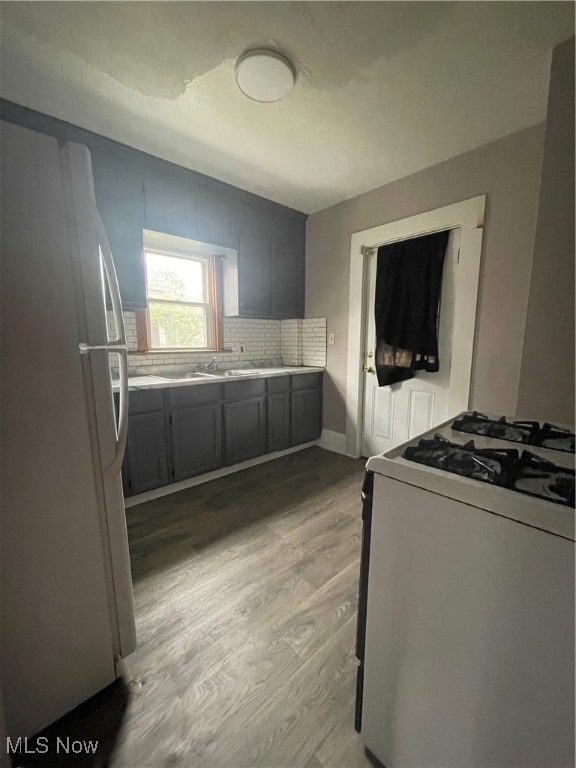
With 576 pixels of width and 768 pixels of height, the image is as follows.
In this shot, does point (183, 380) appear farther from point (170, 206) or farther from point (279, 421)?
point (170, 206)

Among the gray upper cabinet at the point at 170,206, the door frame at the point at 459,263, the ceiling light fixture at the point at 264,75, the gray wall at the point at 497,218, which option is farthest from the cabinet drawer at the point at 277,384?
the ceiling light fixture at the point at 264,75

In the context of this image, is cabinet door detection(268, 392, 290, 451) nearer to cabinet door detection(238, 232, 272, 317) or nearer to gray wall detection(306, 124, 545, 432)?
cabinet door detection(238, 232, 272, 317)

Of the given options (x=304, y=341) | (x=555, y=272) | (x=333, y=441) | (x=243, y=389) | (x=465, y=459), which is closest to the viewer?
(x=465, y=459)

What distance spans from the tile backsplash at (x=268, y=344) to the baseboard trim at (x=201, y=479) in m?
1.02

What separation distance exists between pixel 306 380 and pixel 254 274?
1202 mm

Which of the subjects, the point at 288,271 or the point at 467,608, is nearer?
the point at 467,608

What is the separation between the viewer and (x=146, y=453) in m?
2.28

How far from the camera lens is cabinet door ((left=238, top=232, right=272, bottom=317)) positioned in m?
2.99

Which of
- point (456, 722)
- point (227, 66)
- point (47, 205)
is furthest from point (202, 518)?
point (227, 66)

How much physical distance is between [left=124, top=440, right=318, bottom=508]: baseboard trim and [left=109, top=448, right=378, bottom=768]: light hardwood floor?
79 mm

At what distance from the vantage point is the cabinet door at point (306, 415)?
10.8 feet

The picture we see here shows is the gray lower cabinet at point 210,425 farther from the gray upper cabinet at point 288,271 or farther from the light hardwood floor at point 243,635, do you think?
the gray upper cabinet at point 288,271

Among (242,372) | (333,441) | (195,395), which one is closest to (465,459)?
(195,395)

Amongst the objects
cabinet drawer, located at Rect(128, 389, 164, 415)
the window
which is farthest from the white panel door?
cabinet drawer, located at Rect(128, 389, 164, 415)
